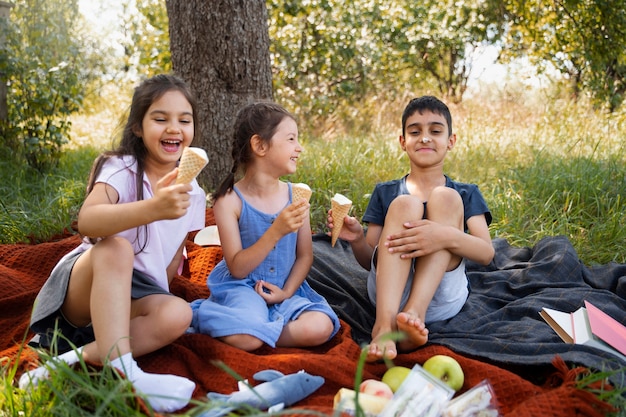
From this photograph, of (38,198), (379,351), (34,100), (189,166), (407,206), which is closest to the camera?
(189,166)

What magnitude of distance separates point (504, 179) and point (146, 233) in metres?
3.25

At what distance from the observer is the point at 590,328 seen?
8.32 ft

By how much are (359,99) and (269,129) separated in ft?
22.6

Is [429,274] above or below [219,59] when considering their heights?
below

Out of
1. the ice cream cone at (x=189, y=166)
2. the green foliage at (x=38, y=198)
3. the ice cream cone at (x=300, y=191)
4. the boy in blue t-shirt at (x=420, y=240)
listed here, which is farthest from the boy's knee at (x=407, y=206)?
the green foliage at (x=38, y=198)

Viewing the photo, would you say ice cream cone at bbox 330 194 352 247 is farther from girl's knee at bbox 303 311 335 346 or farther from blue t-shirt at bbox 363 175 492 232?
girl's knee at bbox 303 311 335 346

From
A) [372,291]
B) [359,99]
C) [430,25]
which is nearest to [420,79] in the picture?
[430,25]

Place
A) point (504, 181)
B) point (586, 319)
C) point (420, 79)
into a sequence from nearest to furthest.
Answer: point (586, 319) < point (504, 181) < point (420, 79)

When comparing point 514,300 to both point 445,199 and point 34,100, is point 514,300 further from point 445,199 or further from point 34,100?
point 34,100

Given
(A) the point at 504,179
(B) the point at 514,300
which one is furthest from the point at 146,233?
(A) the point at 504,179

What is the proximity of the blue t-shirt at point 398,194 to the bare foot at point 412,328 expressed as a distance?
0.71 metres

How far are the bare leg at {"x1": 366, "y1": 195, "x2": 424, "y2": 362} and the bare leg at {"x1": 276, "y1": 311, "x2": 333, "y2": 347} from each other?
0.22 metres

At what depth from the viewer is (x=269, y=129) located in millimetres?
2812

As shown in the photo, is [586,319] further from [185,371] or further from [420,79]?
[420,79]
